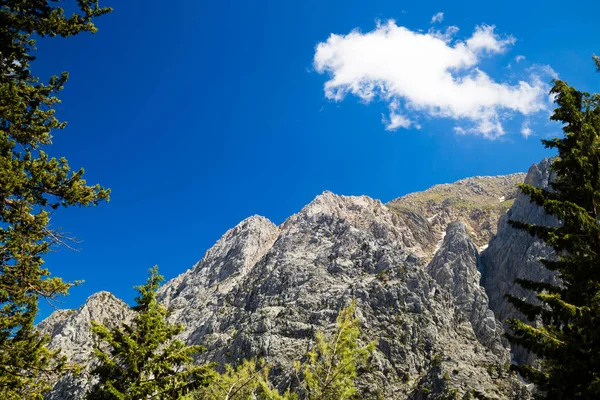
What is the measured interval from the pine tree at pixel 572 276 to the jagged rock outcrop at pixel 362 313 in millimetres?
82648

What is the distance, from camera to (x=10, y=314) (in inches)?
613

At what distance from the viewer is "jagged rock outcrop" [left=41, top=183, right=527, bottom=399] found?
109m

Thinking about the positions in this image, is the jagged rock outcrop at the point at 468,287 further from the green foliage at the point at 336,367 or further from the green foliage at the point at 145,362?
the green foliage at the point at 145,362

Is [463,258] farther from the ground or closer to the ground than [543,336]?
farther from the ground

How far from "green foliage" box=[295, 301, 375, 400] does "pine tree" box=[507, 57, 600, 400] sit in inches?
272

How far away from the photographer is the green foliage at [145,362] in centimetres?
1528

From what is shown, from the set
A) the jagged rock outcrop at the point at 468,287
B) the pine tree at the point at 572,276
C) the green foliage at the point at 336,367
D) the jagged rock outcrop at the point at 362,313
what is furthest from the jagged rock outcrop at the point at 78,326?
the pine tree at the point at 572,276

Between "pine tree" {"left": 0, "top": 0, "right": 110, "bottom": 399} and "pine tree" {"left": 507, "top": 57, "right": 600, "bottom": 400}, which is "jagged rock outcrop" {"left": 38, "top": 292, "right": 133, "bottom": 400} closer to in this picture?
"pine tree" {"left": 0, "top": 0, "right": 110, "bottom": 399}

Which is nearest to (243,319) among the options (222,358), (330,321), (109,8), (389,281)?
(222,358)

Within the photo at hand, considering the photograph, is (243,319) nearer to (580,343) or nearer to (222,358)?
(222,358)

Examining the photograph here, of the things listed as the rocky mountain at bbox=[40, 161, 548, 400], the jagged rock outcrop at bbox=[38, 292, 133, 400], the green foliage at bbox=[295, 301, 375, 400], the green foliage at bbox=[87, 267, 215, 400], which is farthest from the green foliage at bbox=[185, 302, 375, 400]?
the jagged rock outcrop at bbox=[38, 292, 133, 400]

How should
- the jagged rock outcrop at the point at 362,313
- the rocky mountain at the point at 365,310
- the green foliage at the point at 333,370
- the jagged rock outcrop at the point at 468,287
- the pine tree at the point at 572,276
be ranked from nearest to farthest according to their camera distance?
the pine tree at the point at 572,276
the green foliage at the point at 333,370
the jagged rock outcrop at the point at 362,313
the rocky mountain at the point at 365,310
the jagged rock outcrop at the point at 468,287

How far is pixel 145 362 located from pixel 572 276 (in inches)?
669

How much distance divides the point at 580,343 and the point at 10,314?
21160mm
